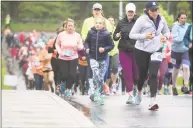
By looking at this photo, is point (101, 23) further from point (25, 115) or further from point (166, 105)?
point (25, 115)

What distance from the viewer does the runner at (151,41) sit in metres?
12.9

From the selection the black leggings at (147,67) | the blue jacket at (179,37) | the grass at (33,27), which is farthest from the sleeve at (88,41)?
the grass at (33,27)

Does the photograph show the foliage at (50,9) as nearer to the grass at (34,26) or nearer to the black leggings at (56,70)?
the grass at (34,26)

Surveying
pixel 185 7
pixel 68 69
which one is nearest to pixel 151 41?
pixel 68 69

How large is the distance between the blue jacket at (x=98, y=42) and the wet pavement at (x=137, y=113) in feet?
3.04

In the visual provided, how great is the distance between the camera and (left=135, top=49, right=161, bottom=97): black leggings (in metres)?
12.9

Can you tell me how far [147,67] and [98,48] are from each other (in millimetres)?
1422

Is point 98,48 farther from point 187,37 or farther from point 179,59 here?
point 187,37

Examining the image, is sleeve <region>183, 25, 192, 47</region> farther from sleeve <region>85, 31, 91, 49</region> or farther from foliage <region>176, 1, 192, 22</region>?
foliage <region>176, 1, 192, 22</region>

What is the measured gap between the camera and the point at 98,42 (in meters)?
14.4

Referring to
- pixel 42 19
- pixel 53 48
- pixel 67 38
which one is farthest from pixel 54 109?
pixel 42 19

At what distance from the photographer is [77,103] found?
14062 millimetres

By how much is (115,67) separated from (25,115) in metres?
7.07

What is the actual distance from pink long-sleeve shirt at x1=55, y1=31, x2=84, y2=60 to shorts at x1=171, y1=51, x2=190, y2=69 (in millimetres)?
2795
